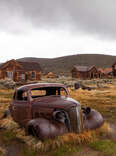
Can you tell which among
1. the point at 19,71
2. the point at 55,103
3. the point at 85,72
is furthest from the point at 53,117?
the point at 85,72

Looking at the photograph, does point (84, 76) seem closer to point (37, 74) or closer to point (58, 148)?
point (37, 74)

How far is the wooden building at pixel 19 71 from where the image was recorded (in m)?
35.2

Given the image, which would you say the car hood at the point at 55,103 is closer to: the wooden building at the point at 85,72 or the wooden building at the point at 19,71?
the wooden building at the point at 19,71

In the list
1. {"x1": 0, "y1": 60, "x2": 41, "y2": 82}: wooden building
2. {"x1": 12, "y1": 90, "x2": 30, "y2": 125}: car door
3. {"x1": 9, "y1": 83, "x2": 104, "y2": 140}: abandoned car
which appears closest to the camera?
{"x1": 9, "y1": 83, "x2": 104, "y2": 140}: abandoned car

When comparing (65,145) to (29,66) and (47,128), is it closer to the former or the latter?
(47,128)

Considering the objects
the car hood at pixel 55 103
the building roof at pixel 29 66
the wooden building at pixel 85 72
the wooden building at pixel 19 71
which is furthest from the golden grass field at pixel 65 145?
the wooden building at pixel 85 72

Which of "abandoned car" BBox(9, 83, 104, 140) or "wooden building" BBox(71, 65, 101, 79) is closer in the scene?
"abandoned car" BBox(9, 83, 104, 140)

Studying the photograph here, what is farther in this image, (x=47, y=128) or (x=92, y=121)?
(x=92, y=121)

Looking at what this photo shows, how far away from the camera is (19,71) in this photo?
119 feet

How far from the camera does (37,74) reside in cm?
3938

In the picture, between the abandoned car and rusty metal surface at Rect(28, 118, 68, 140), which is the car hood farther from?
rusty metal surface at Rect(28, 118, 68, 140)

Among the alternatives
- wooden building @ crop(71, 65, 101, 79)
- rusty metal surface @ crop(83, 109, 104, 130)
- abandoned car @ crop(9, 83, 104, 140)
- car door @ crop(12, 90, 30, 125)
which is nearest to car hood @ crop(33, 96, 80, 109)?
abandoned car @ crop(9, 83, 104, 140)

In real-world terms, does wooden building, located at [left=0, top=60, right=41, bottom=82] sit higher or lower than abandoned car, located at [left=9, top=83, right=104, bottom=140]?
higher

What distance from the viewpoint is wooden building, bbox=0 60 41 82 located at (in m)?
35.2
